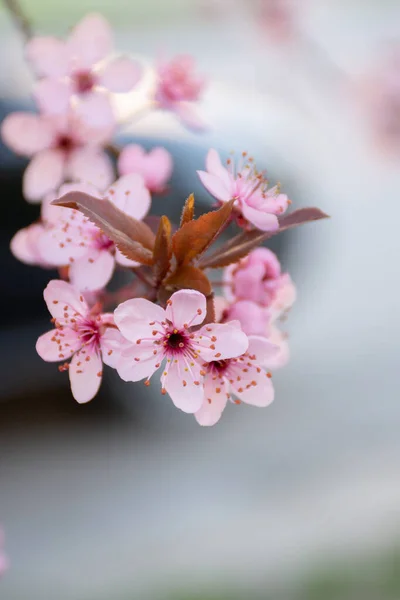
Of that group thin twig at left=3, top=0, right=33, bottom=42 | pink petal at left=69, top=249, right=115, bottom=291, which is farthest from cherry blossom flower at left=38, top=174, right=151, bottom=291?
thin twig at left=3, top=0, right=33, bottom=42

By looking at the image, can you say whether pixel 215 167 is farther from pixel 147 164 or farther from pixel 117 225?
pixel 147 164

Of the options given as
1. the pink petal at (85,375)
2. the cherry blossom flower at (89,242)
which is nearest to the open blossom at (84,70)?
the cherry blossom flower at (89,242)

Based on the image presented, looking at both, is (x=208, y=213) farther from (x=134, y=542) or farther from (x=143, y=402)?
(x=143, y=402)

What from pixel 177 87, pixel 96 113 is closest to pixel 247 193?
pixel 96 113

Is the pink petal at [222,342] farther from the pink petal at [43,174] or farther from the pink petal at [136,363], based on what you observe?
the pink petal at [43,174]

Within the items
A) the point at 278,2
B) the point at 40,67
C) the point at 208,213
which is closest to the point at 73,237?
the point at 208,213

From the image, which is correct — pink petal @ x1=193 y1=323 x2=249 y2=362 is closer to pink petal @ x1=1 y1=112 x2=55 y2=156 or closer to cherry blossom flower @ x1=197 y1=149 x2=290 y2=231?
cherry blossom flower @ x1=197 y1=149 x2=290 y2=231
